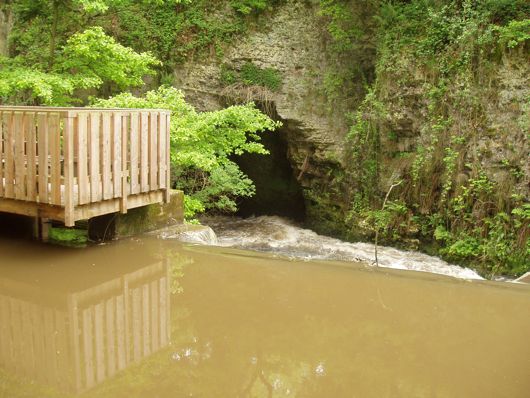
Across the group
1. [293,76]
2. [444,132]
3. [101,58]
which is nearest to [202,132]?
[101,58]

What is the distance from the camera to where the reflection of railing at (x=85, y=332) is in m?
4.27

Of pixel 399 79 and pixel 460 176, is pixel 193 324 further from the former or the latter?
pixel 399 79

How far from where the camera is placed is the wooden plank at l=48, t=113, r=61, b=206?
6551 mm

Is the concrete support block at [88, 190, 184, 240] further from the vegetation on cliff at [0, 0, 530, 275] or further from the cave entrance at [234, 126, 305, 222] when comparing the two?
the cave entrance at [234, 126, 305, 222]

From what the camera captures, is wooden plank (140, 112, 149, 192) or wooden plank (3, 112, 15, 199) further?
wooden plank (140, 112, 149, 192)

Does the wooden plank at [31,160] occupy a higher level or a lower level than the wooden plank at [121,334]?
higher

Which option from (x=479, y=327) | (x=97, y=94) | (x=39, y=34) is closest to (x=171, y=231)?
(x=479, y=327)

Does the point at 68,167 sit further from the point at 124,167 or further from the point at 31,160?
the point at 124,167

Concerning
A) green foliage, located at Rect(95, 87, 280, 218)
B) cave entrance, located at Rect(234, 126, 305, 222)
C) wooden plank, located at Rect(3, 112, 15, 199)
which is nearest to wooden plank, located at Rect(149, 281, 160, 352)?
wooden plank, located at Rect(3, 112, 15, 199)

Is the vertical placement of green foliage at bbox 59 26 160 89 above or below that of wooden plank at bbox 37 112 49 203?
above

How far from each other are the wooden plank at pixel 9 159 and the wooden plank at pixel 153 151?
5.60ft

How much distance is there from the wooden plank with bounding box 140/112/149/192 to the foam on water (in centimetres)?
355

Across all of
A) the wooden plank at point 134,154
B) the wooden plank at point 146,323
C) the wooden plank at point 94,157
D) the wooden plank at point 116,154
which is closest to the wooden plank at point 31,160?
the wooden plank at point 94,157

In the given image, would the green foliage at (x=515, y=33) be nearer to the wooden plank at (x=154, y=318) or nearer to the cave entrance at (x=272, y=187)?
the cave entrance at (x=272, y=187)
